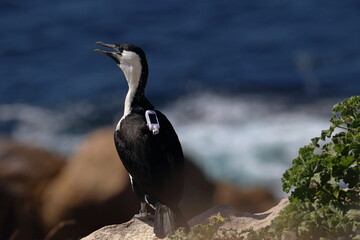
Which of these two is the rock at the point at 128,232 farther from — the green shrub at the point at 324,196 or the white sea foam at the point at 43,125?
the white sea foam at the point at 43,125

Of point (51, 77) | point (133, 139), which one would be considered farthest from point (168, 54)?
point (133, 139)

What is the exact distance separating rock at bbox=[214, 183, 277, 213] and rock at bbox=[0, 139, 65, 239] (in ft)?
8.27

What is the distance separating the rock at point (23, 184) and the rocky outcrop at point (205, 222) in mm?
4034

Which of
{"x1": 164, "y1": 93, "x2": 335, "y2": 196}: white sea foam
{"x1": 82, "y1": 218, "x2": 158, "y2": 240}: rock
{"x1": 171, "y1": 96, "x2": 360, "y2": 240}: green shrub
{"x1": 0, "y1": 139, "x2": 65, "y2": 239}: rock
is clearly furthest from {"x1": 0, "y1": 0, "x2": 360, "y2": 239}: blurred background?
{"x1": 171, "y1": 96, "x2": 360, "y2": 240}: green shrub

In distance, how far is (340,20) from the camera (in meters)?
26.9

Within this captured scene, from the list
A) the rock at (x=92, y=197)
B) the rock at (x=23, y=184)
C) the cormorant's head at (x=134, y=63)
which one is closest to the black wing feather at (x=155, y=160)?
the cormorant's head at (x=134, y=63)

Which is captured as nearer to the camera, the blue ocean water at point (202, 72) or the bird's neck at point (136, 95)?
the bird's neck at point (136, 95)

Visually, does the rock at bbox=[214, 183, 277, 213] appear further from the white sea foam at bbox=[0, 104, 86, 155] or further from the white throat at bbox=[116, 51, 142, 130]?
the white sea foam at bbox=[0, 104, 86, 155]

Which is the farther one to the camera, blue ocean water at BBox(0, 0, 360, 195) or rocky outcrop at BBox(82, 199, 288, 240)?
blue ocean water at BBox(0, 0, 360, 195)

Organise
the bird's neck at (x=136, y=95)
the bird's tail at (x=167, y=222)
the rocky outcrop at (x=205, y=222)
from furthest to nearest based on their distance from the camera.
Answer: the bird's neck at (x=136, y=95)
the rocky outcrop at (x=205, y=222)
the bird's tail at (x=167, y=222)

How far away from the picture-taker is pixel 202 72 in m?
24.1

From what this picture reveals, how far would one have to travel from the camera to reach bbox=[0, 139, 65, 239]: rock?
1195 centimetres

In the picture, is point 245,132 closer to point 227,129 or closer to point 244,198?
point 227,129

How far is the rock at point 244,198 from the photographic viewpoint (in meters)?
13.2
